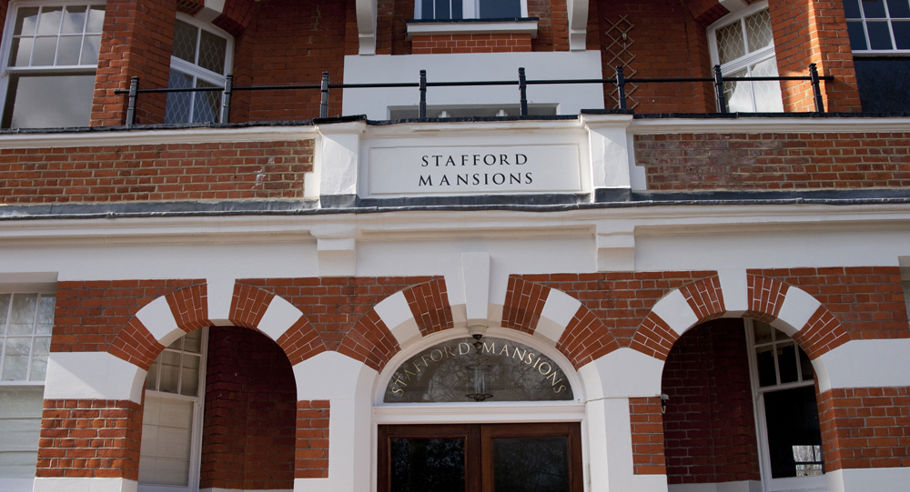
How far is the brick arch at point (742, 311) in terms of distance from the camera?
A: 8047 millimetres

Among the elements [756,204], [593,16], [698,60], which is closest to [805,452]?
[756,204]

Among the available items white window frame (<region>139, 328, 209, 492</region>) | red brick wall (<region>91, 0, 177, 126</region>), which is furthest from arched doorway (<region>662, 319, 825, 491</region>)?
red brick wall (<region>91, 0, 177, 126</region>)

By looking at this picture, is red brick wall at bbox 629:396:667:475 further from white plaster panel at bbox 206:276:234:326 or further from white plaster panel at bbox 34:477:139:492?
white plaster panel at bbox 34:477:139:492

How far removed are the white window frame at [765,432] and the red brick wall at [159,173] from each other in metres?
4.91

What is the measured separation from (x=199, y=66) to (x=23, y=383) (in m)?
4.14

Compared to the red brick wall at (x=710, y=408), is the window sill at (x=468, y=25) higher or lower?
higher

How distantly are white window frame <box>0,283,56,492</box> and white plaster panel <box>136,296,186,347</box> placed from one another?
1155 mm

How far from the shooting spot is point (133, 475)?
802 cm

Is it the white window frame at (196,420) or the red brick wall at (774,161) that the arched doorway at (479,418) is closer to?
the red brick wall at (774,161)

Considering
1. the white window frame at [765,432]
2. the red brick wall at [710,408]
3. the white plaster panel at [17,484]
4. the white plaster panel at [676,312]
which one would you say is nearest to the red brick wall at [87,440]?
the white plaster panel at [17,484]

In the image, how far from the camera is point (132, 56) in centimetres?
952

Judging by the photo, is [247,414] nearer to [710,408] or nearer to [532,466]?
[532,466]

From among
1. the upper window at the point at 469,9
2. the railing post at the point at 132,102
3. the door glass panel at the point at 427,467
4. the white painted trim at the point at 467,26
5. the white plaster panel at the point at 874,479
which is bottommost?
the white plaster panel at the point at 874,479

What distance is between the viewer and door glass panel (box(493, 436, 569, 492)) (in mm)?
8234
